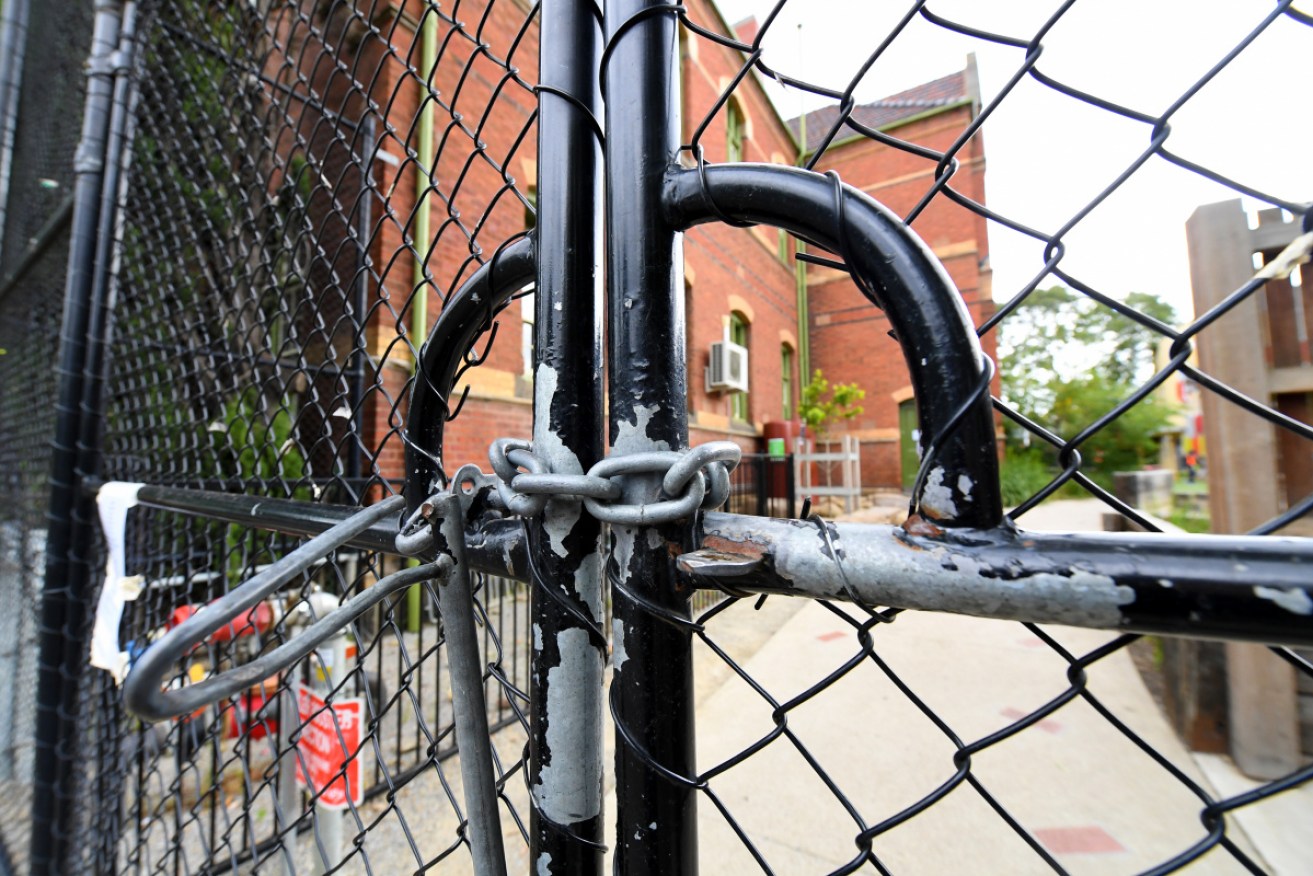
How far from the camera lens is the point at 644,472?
44 cm

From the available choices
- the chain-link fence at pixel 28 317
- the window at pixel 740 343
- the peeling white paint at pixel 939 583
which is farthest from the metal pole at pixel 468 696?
the window at pixel 740 343

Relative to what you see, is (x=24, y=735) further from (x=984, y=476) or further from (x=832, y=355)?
(x=832, y=355)

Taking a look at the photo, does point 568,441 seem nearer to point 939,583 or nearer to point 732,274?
point 939,583

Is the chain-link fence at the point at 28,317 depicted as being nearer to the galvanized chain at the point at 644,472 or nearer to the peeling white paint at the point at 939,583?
the galvanized chain at the point at 644,472

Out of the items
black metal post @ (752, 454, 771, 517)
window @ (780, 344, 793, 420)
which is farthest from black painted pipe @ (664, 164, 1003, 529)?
window @ (780, 344, 793, 420)

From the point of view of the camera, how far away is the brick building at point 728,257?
436 cm

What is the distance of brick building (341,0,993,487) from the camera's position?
4363mm

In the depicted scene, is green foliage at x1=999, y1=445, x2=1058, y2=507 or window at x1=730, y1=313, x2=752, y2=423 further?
window at x1=730, y1=313, x2=752, y2=423

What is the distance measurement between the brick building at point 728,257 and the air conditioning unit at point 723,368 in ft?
0.48

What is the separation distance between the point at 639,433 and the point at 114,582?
159 centimetres

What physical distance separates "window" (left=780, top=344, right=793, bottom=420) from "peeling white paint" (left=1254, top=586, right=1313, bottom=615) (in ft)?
36.6

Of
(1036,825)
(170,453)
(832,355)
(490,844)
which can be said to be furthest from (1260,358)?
(832,355)

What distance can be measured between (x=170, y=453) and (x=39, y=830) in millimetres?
1112

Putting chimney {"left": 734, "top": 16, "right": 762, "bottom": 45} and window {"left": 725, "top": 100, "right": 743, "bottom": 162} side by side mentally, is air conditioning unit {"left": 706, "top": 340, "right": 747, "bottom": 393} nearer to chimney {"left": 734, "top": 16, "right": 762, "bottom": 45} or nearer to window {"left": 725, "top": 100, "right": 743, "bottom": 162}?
window {"left": 725, "top": 100, "right": 743, "bottom": 162}
